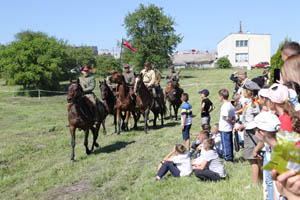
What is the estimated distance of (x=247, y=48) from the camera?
272 ft

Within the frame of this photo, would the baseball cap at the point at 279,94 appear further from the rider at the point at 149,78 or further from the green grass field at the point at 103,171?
the rider at the point at 149,78

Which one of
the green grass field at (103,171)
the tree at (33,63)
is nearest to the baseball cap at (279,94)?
the green grass field at (103,171)

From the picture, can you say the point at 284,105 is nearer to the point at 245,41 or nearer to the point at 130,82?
the point at 130,82

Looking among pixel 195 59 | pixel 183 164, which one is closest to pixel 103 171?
pixel 183 164

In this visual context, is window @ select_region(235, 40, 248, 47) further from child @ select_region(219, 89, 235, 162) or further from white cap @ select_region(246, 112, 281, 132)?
white cap @ select_region(246, 112, 281, 132)

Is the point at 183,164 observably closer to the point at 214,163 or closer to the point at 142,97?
the point at 214,163

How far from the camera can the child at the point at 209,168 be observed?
629 centimetres

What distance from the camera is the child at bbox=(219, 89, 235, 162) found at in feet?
23.6

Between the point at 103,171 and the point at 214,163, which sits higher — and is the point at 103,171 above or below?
below

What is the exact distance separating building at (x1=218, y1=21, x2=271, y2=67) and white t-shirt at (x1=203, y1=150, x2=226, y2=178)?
79.5m

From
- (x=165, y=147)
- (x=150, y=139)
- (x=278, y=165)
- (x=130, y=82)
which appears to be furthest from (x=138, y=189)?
(x=130, y=82)

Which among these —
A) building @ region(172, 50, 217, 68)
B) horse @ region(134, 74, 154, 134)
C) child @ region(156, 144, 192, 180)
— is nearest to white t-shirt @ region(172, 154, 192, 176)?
child @ region(156, 144, 192, 180)

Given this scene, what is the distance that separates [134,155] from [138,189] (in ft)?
10.7

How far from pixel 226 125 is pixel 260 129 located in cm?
420
